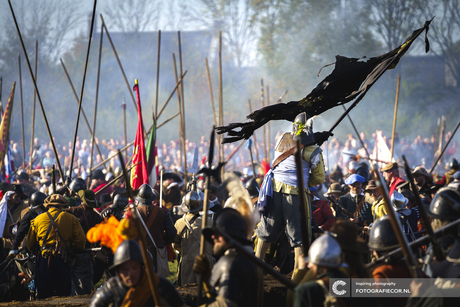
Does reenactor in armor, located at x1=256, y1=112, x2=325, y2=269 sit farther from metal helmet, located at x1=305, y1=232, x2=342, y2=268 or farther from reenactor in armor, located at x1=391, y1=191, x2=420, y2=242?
metal helmet, located at x1=305, y1=232, x2=342, y2=268

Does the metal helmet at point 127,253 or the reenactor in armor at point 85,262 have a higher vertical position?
the metal helmet at point 127,253

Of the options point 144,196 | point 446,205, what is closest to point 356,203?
point 144,196

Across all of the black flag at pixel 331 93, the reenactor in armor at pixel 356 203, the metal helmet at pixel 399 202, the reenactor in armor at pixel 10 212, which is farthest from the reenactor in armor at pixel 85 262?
the metal helmet at pixel 399 202

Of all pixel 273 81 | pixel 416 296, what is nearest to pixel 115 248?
pixel 416 296

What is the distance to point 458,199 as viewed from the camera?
11.8 ft

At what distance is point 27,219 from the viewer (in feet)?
21.9

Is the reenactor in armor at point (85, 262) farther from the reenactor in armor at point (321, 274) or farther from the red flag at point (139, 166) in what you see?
the reenactor in armor at point (321, 274)

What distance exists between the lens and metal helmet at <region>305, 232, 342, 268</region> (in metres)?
2.99

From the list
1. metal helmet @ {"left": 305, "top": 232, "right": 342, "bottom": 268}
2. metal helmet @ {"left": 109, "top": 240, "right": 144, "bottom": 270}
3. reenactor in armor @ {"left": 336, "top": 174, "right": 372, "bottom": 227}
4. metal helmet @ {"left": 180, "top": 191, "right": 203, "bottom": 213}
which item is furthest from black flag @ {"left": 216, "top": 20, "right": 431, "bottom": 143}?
metal helmet @ {"left": 305, "top": 232, "right": 342, "bottom": 268}

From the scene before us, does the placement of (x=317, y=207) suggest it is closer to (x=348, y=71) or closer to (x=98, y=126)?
(x=348, y=71)

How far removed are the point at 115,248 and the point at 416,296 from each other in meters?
2.05

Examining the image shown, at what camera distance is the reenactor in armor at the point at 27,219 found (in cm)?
656

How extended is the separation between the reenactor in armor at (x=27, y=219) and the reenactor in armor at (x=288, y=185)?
3.13m

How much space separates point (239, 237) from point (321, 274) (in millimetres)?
720
